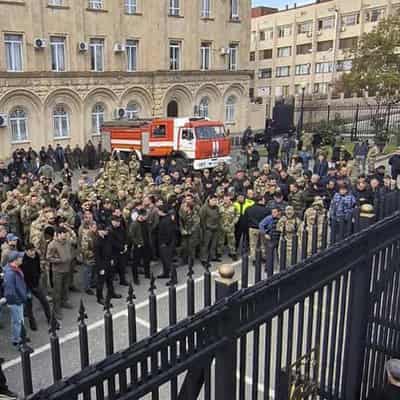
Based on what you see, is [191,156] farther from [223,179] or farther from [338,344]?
[338,344]

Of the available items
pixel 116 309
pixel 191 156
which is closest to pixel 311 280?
pixel 116 309

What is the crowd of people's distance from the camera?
835cm

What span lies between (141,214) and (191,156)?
43.5 ft

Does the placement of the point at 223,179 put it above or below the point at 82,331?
below

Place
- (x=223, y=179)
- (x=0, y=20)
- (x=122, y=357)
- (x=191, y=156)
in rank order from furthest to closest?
A: (x=0, y=20), (x=191, y=156), (x=223, y=179), (x=122, y=357)

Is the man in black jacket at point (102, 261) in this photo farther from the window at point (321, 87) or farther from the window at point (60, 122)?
the window at point (321, 87)

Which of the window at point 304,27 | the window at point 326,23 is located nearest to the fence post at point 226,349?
the window at point 326,23

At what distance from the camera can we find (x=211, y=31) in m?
35.4

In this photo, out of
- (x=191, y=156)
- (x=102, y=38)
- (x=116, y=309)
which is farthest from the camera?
(x=102, y=38)

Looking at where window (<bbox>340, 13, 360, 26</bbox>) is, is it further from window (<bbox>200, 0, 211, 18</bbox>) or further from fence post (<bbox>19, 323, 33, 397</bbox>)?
fence post (<bbox>19, 323, 33, 397</bbox>)

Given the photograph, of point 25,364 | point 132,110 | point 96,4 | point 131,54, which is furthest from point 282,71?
point 25,364

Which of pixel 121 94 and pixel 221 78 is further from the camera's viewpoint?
pixel 221 78

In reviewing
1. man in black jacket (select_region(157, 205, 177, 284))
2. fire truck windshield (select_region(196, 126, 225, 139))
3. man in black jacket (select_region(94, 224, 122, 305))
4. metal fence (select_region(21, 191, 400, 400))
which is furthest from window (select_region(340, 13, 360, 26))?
metal fence (select_region(21, 191, 400, 400))

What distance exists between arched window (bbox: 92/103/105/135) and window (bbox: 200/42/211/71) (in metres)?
8.98
